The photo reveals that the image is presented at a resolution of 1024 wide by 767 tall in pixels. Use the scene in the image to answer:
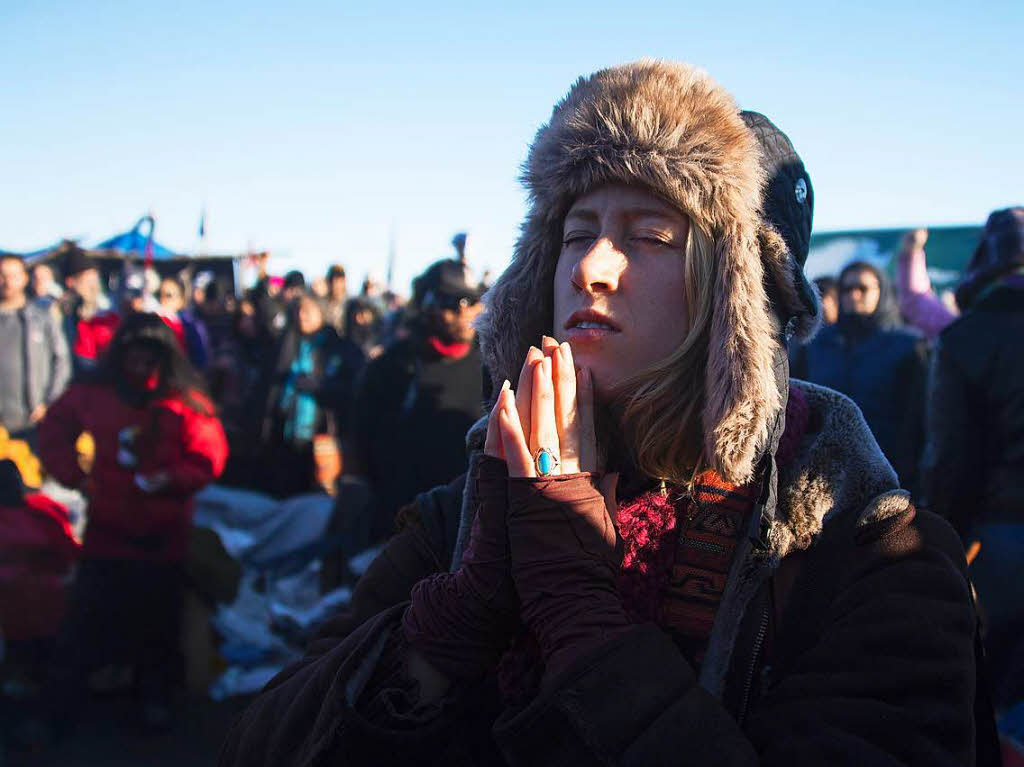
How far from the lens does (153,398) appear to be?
4.62m

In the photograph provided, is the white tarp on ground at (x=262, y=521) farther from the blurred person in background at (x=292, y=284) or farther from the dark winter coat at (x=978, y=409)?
the dark winter coat at (x=978, y=409)

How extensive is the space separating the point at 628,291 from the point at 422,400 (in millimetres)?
3430

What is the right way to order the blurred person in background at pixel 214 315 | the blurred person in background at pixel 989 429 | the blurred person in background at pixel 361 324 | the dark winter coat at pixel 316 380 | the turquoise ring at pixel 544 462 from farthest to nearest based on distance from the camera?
1. the blurred person in background at pixel 214 315
2. the blurred person in background at pixel 361 324
3. the dark winter coat at pixel 316 380
4. the blurred person in background at pixel 989 429
5. the turquoise ring at pixel 544 462

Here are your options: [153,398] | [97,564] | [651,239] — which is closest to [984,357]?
[651,239]

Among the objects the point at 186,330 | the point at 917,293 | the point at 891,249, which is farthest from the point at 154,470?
the point at 891,249

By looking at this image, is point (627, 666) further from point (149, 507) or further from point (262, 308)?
point (262, 308)

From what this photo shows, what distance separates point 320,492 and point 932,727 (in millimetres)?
6313

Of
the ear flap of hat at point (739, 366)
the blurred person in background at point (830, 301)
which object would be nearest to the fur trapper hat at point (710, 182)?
the ear flap of hat at point (739, 366)

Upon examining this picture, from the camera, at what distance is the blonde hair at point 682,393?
1.55 meters

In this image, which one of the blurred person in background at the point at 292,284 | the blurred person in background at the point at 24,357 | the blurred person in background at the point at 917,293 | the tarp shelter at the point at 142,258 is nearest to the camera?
the blurred person in background at the point at 917,293

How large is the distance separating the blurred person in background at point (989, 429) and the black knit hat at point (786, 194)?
1936 millimetres

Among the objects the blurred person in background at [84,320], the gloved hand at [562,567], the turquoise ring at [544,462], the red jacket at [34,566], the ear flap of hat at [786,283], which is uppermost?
the ear flap of hat at [786,283]

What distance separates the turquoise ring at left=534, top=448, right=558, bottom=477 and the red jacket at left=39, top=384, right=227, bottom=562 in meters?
3.63

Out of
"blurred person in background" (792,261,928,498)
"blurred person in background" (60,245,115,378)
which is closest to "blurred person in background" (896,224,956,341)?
"blurred person in background" (792,261,928,498)
